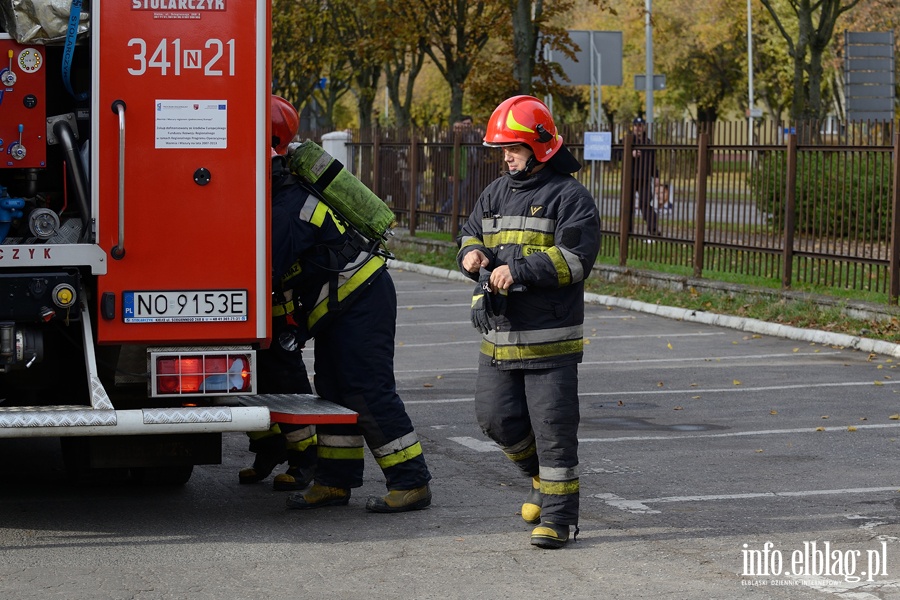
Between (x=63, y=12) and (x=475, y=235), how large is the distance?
6.38 feet

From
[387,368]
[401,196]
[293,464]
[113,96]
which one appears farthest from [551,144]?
[401,196]

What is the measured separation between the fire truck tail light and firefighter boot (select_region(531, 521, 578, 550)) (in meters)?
1.35

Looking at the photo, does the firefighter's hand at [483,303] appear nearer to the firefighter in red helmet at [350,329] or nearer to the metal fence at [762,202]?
the firefighter in red helmet at [350,329]

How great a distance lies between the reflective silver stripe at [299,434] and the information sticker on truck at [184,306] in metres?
1.29

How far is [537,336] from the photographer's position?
5988mm

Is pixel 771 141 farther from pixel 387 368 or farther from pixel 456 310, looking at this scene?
pixel 387 368

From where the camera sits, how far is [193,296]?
5996 mm

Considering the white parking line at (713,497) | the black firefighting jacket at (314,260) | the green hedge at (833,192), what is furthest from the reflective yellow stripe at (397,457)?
the green hedge at (833,192)

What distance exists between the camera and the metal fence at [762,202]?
44.5 ft

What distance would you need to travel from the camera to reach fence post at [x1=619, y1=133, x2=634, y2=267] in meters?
17.4

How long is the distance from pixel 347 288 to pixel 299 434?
1022 millimetres

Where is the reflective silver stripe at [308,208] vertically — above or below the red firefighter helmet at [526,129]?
below

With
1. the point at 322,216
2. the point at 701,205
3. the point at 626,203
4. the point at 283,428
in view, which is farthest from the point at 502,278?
the point at 626,203

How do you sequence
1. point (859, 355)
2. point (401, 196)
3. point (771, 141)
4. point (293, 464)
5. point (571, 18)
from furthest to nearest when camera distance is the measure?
1. point (571, 18)
2. point (401, 196)
3. point (771, 141)
4. point (859, 355)
5. point (293, 464)
